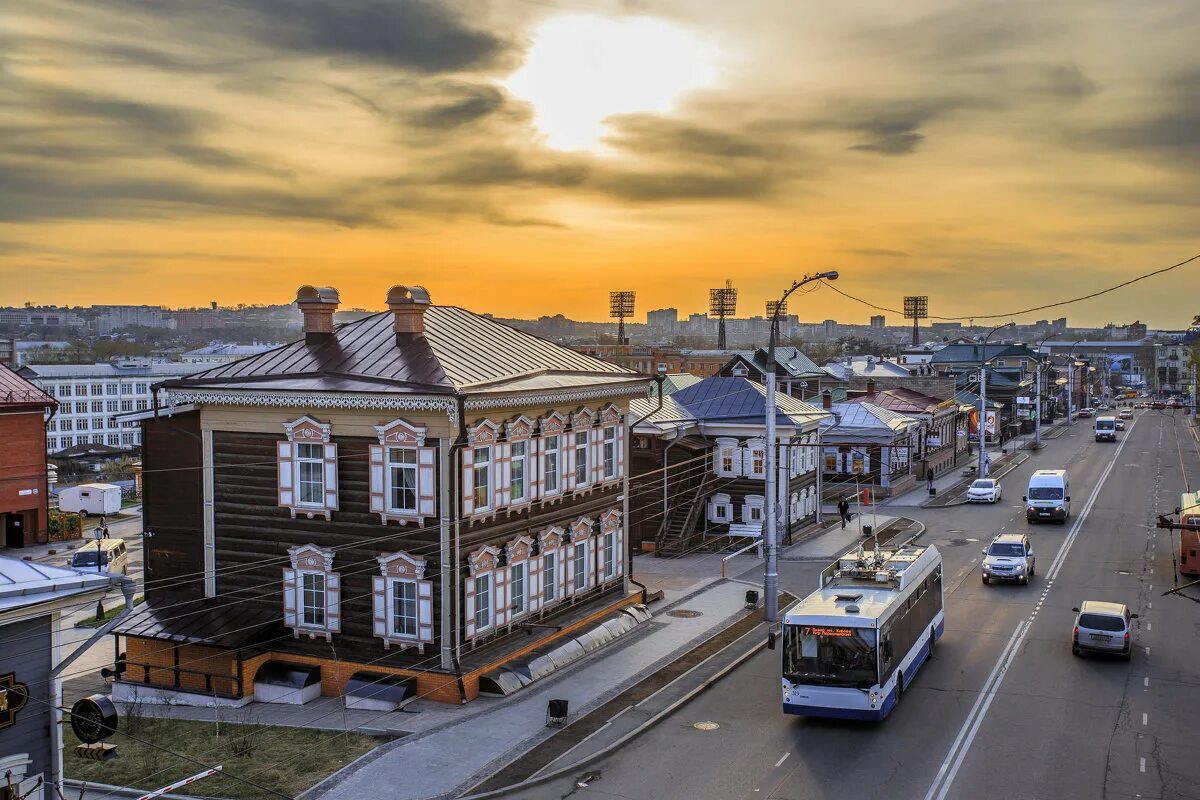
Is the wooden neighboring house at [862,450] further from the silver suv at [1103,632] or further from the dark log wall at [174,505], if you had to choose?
the dark log wall at [174,505]

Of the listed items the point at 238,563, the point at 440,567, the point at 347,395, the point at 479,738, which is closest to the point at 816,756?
the point at 479,738

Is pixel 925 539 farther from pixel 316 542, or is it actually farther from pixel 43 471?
pixel 43 471

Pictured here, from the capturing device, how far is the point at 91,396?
108625mm

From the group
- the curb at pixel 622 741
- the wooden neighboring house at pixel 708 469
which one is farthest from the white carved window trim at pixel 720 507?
the curb at pixel 622 741

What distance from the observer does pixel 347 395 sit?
27.2 m

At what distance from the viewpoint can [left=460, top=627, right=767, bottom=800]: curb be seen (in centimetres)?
2130

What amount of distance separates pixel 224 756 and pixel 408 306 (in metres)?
13.4

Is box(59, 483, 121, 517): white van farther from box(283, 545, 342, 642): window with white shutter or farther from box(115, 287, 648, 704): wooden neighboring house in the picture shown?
box(283, 545, 342, 642): window with white shutter

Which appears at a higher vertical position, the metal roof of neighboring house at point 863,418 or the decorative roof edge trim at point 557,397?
the decorative roof edge trim at point 557,397

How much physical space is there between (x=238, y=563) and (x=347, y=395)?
625 centimetres

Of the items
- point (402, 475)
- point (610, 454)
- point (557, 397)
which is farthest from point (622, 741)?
point (610, 454)

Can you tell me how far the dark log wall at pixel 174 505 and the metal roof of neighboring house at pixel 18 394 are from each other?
84.4 ft

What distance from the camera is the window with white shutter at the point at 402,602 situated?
2695cm

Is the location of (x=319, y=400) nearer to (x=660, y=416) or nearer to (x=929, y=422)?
(x=660, y=416)
